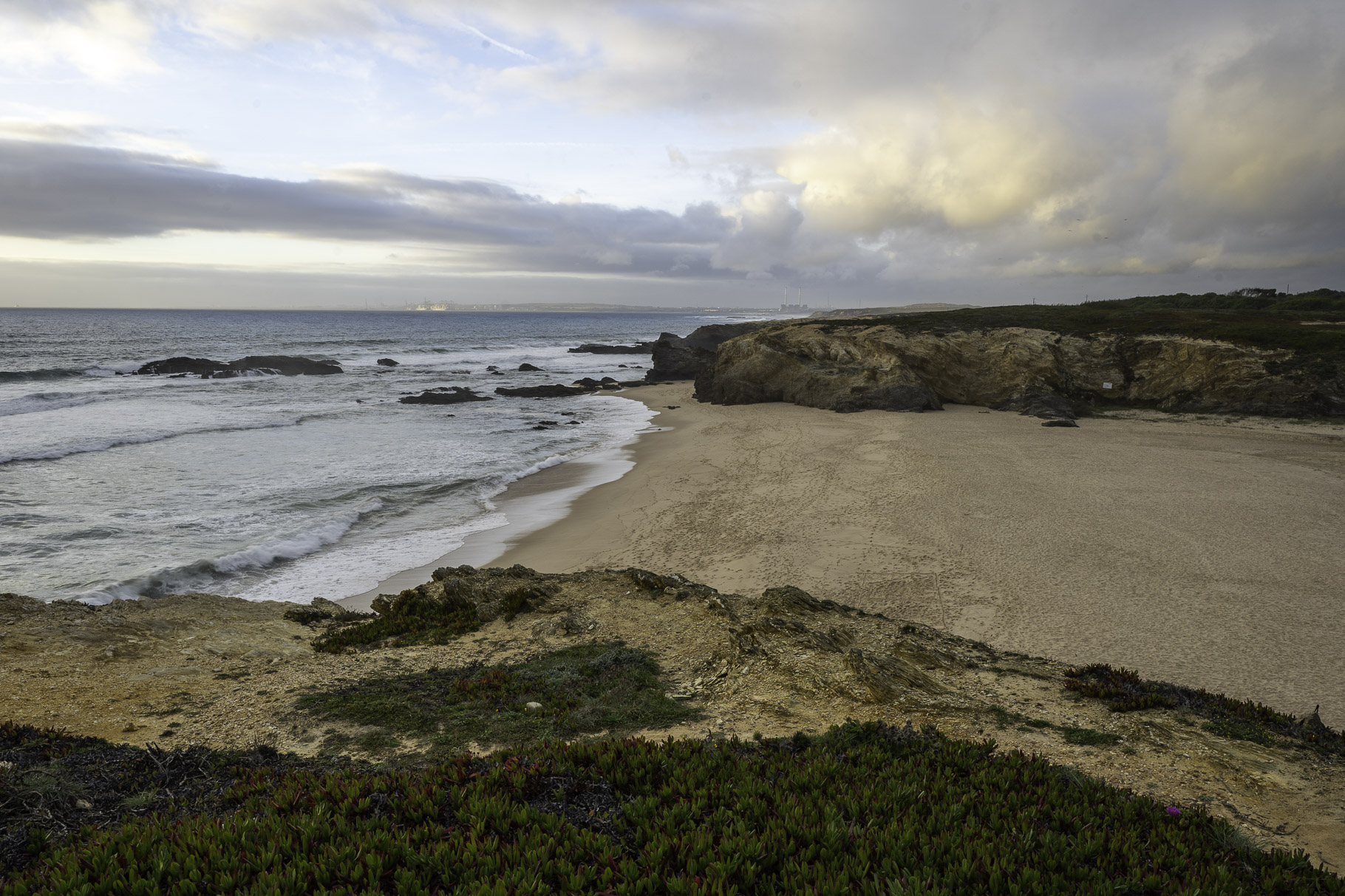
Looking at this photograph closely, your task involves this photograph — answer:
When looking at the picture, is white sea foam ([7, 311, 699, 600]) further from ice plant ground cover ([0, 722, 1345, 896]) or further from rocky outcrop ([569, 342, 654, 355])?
rocky outcrop ([569, 342, 654, 355])

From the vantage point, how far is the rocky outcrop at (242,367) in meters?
58.2

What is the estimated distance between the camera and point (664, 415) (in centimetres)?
3769

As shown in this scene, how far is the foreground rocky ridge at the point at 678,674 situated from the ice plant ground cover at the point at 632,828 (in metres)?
0.95

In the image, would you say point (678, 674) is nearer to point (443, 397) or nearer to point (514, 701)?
point (514, 701)

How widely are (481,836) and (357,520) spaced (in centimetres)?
1608

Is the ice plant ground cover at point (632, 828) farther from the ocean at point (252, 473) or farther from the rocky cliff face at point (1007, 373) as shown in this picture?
the rocky cliff face at point (1007, 373)

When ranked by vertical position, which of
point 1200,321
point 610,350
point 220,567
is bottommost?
point 220,567

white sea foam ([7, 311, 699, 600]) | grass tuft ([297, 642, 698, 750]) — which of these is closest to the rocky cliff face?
white sea foam ([7, 311, 699, 600])

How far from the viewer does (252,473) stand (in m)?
22.9

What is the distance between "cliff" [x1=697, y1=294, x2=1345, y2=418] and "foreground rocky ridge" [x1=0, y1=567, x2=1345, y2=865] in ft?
91.1

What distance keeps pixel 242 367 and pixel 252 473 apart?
46.5 meters

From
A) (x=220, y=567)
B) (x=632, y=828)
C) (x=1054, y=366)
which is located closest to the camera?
(x=632, y=828)

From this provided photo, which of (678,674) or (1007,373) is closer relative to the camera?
(678,674)

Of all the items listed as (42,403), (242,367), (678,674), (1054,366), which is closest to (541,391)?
(42,403)
